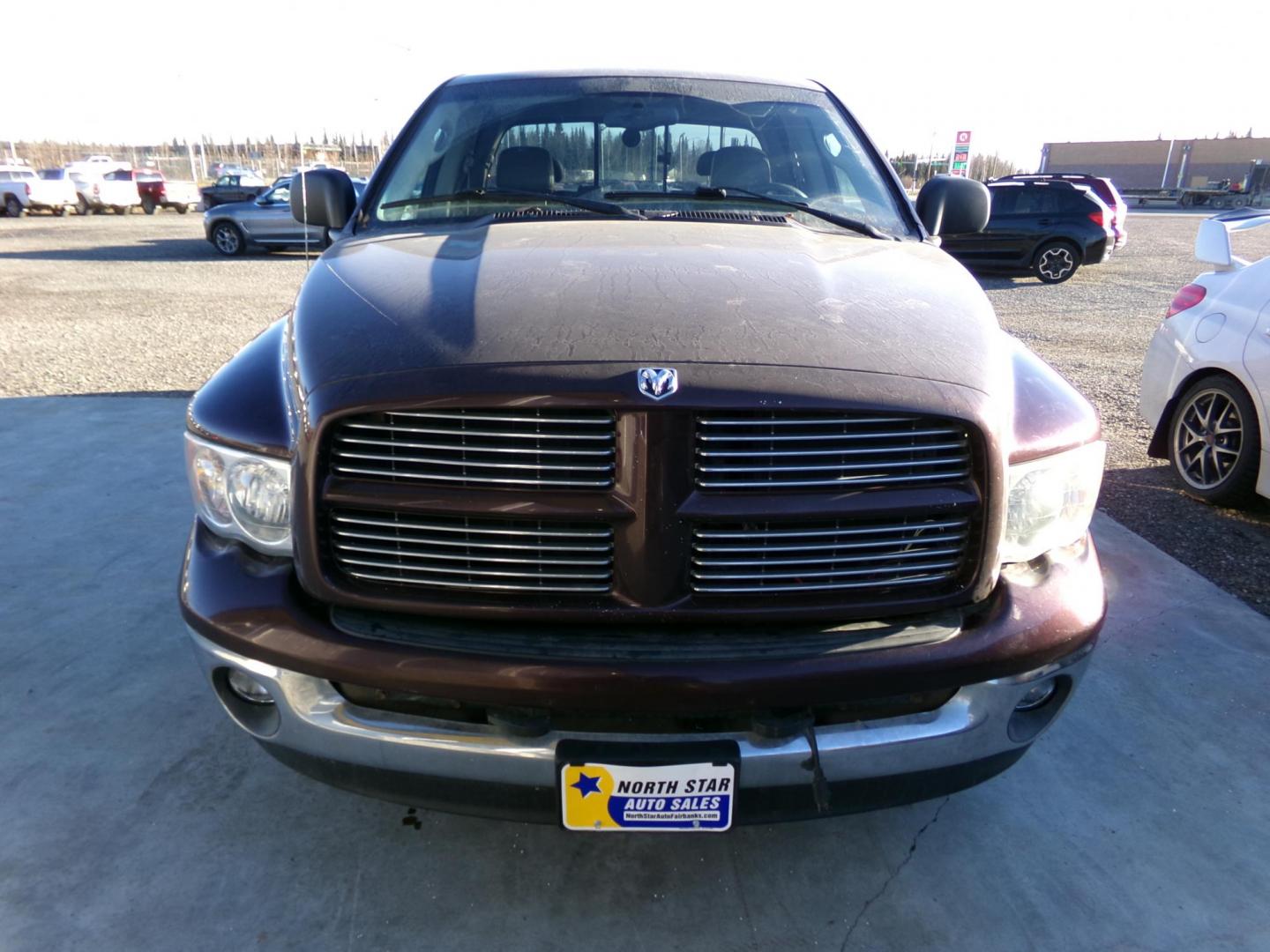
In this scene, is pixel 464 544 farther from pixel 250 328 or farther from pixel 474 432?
pixel 250 328

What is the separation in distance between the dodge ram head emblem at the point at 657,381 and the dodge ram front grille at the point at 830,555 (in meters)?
0.28

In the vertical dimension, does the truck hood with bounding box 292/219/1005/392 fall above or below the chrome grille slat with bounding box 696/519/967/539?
above

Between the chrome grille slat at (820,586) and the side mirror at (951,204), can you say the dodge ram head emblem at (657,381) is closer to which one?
the chrome grille slat at (820,586)

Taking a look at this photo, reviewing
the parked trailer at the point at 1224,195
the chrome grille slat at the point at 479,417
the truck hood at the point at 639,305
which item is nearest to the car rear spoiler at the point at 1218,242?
the truck hood at the point at 639,305

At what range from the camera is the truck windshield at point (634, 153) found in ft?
10.2

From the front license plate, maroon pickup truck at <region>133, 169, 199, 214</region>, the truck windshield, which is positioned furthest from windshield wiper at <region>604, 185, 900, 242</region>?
maroon pickup truck at <region>133, 169, 199, 214</region>

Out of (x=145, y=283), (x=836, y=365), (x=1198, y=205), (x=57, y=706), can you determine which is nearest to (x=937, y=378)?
(x=836, y=365)

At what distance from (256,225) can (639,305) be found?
17.5m

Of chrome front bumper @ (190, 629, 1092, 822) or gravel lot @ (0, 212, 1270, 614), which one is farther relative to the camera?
gravel lot @ (0, 212, 1270, 614)

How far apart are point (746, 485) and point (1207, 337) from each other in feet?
13.3

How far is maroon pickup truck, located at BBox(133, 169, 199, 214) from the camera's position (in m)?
33.3

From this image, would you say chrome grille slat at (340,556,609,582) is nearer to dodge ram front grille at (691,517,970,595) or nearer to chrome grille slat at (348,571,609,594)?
chrome grille slat at (348,571,609,594)

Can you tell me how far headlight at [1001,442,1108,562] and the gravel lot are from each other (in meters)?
2.25

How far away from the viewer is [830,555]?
6.11 ft
